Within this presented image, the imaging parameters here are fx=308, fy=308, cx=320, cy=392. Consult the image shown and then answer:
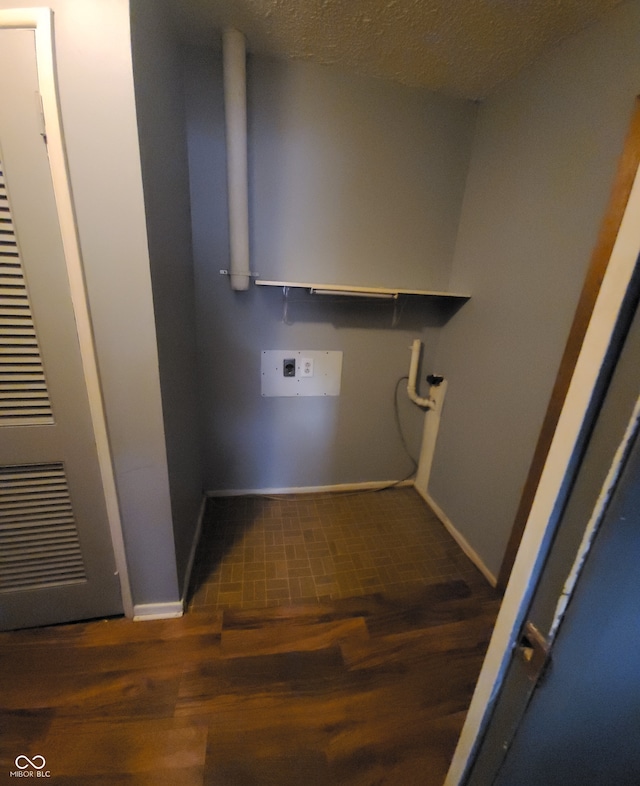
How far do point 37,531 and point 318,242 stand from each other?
1.75 metres

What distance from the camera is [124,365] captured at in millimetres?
1007

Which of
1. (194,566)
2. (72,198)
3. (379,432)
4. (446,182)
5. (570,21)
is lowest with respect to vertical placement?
(194,566)

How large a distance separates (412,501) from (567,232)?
1.70 metres

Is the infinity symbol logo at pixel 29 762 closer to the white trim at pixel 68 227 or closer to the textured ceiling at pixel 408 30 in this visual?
the white trim at pixel 68 227

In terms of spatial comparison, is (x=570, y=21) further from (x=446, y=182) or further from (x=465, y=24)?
(x=446, y=182)

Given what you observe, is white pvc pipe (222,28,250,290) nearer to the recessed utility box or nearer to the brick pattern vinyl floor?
the recessed utility box

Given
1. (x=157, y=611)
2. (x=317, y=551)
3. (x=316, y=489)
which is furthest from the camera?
(x=316, y=489)

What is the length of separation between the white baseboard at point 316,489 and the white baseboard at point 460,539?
0.74 ft

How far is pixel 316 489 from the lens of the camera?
2.15 meters

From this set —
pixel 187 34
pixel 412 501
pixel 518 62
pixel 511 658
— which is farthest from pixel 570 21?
pixel 412 501

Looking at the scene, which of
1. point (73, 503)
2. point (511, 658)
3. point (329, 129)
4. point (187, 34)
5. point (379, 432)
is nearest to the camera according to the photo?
point (511, 658)

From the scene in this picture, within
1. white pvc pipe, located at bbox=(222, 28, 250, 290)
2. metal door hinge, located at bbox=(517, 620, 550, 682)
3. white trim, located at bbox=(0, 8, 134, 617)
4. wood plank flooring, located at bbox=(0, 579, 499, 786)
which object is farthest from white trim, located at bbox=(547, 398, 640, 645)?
white pvc pipe, located at bbox=(222, 28, 250, 290)

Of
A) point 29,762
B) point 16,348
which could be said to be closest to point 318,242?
point 16,348

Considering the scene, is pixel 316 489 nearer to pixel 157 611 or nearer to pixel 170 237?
pixel 157 611
